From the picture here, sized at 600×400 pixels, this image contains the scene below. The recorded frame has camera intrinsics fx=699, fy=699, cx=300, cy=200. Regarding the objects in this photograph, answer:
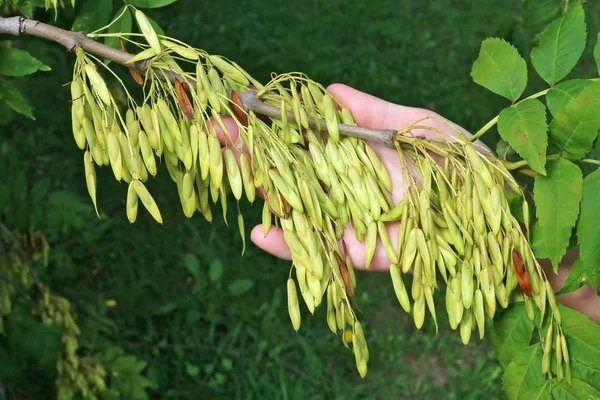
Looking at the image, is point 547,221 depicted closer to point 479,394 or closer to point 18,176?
point 18,176

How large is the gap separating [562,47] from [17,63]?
1.10 meters

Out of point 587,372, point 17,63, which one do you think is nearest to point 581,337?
point 587,372

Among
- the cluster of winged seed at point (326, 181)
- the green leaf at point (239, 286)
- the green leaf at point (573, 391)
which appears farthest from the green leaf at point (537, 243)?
the green leaf at point (239, 286)

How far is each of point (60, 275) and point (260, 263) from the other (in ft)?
3.05

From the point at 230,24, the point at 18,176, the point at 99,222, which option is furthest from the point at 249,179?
the point at 230,24

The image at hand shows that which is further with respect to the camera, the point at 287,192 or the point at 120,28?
the point at 120,28

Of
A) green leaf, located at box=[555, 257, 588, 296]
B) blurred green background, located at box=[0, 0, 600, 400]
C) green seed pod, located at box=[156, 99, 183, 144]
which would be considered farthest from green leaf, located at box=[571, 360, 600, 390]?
blurred green background, located at box=[0, 0, 600, 400]

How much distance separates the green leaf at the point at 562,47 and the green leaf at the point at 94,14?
90cm

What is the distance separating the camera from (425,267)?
128cm

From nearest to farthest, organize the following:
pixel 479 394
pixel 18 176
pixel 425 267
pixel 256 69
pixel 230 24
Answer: pixel 425 267 → pixel 18 176 → pixel 479 394 → pixel 256 69 → pixel 230 24

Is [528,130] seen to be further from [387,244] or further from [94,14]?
[94,14]

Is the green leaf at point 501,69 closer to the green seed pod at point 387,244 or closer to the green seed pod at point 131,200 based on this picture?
the green seed pod at point 387,244

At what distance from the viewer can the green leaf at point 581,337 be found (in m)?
1.27

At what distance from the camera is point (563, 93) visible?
4.18 ft
